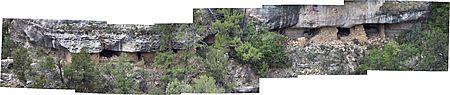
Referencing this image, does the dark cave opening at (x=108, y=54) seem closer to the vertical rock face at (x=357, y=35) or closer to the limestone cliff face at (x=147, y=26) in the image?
the limestone cliff face at (x=147, y=26)

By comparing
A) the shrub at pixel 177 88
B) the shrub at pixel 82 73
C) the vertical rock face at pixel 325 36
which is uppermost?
the vertical rock face at pixel 325 36

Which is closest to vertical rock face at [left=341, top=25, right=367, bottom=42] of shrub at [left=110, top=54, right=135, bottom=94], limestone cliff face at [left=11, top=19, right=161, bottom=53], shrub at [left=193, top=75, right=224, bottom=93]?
shrub at [left=193, top=75, right=224, bottom=93]

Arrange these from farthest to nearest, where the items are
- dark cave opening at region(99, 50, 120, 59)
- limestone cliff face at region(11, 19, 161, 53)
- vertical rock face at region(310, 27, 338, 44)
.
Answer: vertical rock face at region(310, 27, 338, 44) < dark cave opening at region(99, 50, 120, 59) < limestone cliff face at region(11, 19, 161, 53)

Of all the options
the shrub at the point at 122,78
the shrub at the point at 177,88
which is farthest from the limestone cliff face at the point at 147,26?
the shrub at the point at 177,88

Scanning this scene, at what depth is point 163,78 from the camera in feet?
15.6

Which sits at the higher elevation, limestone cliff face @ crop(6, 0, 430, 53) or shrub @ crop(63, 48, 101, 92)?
limestone cliff face @ crop(6, 0, 430, 53)

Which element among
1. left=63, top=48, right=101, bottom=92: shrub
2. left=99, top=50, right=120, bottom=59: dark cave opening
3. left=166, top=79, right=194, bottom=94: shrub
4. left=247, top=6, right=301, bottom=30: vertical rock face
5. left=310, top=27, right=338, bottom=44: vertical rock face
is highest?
left=247, top=6, right=301, bottom=30: vertical rock face

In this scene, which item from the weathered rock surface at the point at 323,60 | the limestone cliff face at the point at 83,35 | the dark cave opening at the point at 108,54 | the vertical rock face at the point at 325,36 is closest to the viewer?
the limestone cliff face at the point at 83,35

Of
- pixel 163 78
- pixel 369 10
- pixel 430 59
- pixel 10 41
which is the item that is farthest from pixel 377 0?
pixel 10 41

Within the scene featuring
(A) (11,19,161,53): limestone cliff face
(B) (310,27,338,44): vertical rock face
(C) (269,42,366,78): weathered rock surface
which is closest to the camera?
(A) (11,19,161,53): limestone cliff face

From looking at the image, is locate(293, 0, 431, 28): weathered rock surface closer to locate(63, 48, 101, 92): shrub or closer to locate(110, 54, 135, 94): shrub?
locate(110, 54, 135, 94): shrub

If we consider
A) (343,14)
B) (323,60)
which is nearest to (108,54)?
(323,60)

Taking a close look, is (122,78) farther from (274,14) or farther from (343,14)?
(343,14)

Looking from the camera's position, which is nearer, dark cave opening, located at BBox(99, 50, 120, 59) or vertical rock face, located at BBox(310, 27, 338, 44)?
dark cave opening, located at BBox(99, 50, 120, 59)
